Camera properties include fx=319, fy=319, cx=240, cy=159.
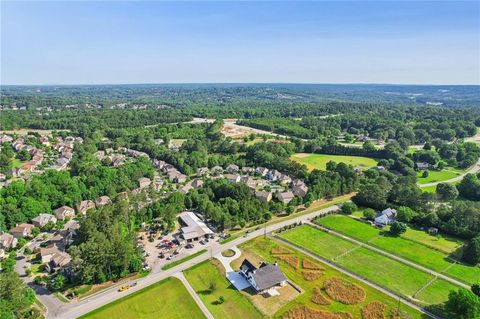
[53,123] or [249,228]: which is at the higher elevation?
[53,123]

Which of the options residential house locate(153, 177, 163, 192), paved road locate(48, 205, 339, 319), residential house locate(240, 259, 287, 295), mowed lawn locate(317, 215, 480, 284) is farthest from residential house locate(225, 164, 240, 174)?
residential house locate(240, 259, 287, 295)

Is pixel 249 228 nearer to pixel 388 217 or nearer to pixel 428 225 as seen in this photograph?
pixel 388 217

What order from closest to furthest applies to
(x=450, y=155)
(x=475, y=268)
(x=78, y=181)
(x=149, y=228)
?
(x=475, y=268)
(x=149, y=228)
(x=78, y=181)
(x=450, y=155)

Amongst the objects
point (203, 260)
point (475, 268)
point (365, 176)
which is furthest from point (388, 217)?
point (203, 260)

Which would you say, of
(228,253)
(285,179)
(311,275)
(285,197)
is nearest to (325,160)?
(285,179)

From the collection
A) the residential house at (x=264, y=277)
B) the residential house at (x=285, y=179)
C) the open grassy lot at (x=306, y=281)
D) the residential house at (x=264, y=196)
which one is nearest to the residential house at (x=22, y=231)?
the open grassy lot at (x=306, y=281)

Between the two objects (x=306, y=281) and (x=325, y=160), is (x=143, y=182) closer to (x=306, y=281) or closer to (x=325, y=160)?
(x=306, y=281)
